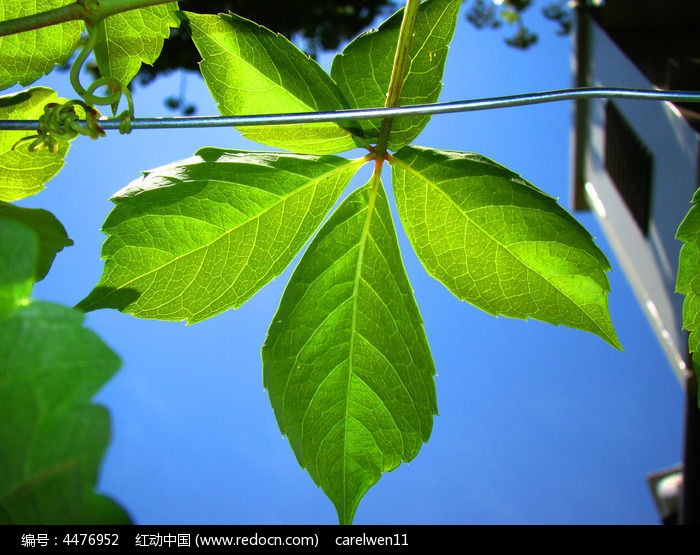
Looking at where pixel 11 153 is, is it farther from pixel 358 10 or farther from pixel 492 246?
pixel 358 10

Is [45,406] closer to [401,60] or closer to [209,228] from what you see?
[209,228]

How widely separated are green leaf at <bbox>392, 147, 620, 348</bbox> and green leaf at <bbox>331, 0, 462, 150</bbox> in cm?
5

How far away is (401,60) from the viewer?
595mm

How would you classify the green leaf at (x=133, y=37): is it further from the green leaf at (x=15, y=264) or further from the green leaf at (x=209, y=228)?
the green leaf at (x=15, y=264)

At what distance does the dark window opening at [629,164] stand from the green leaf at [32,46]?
189 inches

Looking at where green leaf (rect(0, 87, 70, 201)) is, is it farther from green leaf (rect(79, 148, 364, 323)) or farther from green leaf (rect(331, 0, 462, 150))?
green leaf (rect(331, 0, 462, 150))

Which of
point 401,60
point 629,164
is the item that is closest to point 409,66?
point 401,60

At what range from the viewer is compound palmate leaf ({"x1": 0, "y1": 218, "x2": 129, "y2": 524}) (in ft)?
0.83

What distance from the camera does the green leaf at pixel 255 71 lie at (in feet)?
1.97

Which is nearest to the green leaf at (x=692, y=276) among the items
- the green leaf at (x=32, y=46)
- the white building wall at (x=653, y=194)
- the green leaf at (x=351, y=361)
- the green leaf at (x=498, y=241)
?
the green leaf at (x=498, y=241)
